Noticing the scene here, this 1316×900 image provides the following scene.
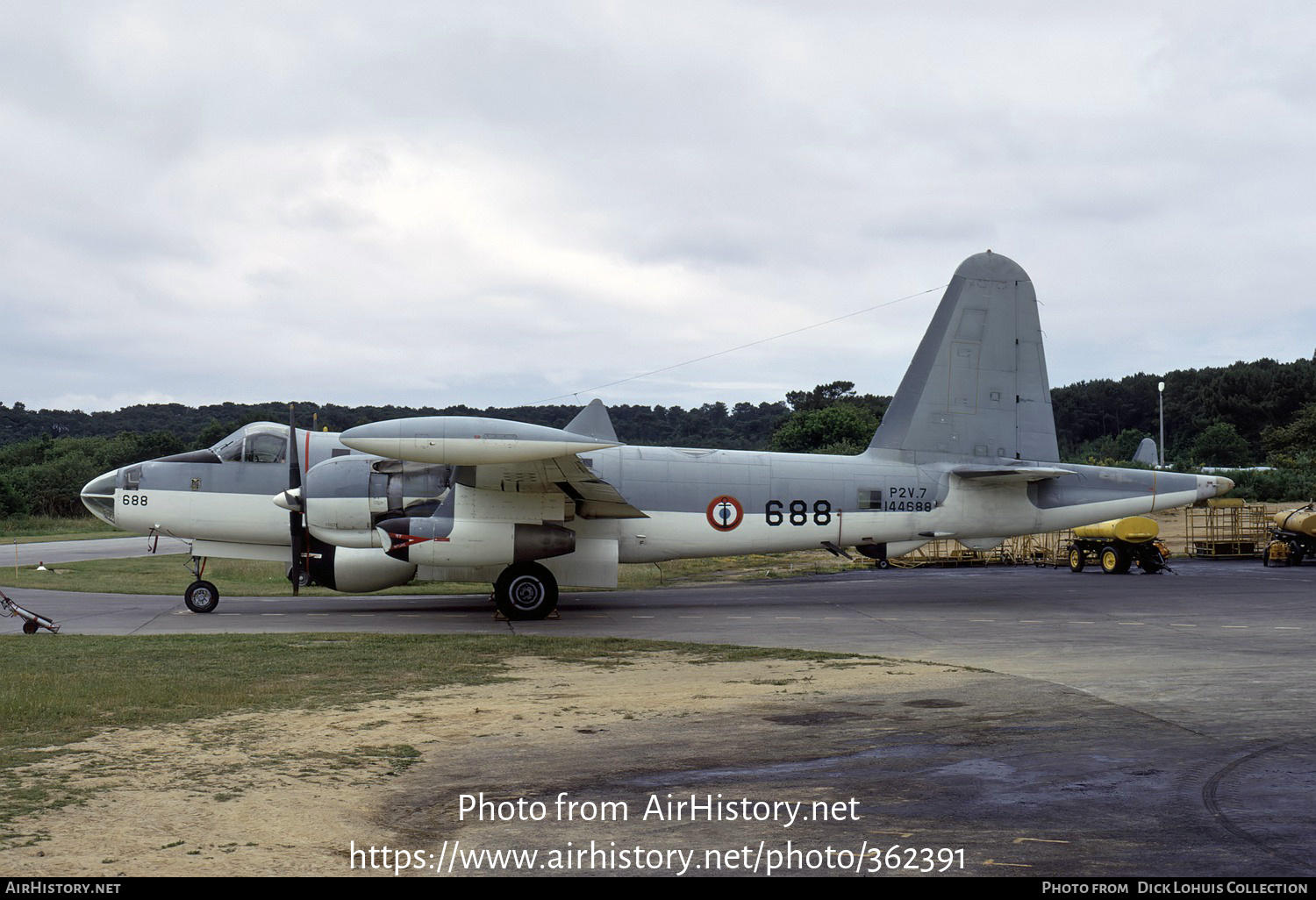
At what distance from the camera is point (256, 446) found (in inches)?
800

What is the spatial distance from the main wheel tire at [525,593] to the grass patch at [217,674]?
2596mm

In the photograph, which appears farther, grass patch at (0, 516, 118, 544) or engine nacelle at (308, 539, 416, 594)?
grass patch at (0, 516, 118, 544)

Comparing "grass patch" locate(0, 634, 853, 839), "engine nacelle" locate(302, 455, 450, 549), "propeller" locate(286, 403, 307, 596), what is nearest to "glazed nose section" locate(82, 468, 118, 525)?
"propeller" locate(286, 403, 307, 596)

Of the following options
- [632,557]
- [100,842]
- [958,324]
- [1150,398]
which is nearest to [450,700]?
[100,842]

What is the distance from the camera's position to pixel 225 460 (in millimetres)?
20172

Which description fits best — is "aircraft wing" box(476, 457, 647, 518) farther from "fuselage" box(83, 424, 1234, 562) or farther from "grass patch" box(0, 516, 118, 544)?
"grass patch" box(0, 516, 118, 544)

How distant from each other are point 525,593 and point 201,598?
21.9 ft

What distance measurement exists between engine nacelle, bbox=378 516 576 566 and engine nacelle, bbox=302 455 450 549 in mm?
579

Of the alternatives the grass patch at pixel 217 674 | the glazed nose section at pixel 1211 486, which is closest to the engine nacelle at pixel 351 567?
the grass patch at pixel 217 674

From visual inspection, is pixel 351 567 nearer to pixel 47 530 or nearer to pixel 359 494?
pixel 359 494

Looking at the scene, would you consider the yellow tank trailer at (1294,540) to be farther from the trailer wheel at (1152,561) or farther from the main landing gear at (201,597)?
the main landing gear at (201,597)

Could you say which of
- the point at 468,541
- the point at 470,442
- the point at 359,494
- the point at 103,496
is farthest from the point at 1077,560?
the point at 103,496

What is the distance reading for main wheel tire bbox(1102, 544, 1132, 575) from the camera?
98.1 ft

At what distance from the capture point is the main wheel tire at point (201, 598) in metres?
19.5
